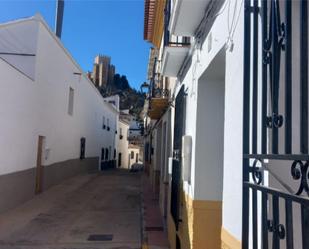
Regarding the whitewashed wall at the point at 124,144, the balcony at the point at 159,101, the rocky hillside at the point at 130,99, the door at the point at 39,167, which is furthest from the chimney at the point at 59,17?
the rocky hillside at the point at 130,99

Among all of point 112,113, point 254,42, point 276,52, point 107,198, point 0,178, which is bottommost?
point 107,198

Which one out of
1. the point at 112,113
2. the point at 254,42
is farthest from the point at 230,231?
the point at 112,113

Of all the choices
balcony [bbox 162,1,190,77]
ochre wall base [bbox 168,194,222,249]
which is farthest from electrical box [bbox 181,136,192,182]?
balcony [bbox 162,1,190,77]

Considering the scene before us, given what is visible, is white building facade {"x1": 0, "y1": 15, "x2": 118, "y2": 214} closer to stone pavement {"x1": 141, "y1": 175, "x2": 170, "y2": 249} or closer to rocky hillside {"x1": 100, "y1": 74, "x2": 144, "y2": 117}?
stone pavement {"x1": 141, "y1": 175, "x2": 170, "y2": 249}

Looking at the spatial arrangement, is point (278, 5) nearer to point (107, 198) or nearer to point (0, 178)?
point (0, 178)

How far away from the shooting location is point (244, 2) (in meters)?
2.46

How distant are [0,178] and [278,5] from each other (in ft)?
30.0

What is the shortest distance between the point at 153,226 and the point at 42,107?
6.81 m

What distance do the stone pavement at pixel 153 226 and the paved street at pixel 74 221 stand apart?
0.61 feet

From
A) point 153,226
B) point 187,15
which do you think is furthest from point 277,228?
point 153,226

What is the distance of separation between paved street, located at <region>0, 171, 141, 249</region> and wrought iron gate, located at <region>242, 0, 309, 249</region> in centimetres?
546

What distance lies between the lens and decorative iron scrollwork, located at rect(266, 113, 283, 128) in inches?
77.3

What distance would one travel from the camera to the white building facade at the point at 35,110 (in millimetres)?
10109

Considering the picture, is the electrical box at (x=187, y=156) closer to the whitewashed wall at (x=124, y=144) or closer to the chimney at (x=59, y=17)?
the chimney at (x=59, y=17)
